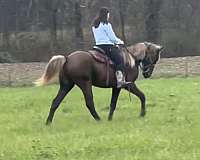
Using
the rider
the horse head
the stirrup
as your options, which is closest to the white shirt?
the rider

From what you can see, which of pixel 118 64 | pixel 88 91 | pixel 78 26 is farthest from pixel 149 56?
pixel 78 26

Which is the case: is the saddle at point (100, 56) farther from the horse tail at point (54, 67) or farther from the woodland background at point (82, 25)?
the woodland background at point (82, 25)

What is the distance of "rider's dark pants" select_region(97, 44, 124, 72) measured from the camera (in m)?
12.5

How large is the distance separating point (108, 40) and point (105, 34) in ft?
0.46

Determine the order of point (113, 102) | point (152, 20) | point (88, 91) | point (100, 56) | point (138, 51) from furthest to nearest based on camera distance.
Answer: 1. point (152, 20)
2. point (138, 51)
3. point (113, 102)
4. point (100, 56)
5. point (88, 91)

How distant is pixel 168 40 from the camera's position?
4516 centimetres

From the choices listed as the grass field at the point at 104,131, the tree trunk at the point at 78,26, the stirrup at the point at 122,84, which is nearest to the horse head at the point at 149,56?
the stirrup at the point at 122,84

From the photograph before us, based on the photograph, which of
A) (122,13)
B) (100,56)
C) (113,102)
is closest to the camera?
(100,56)

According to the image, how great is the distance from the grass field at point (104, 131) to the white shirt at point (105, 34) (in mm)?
1662

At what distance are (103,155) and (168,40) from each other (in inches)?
1474

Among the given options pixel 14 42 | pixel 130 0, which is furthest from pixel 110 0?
pixel 14 42

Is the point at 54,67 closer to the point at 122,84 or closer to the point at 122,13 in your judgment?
the point at 122,84

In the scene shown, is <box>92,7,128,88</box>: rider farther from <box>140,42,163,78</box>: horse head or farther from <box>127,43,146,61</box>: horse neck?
<box>140,42,163,78</box>: horse head

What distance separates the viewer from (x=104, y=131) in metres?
10.6
